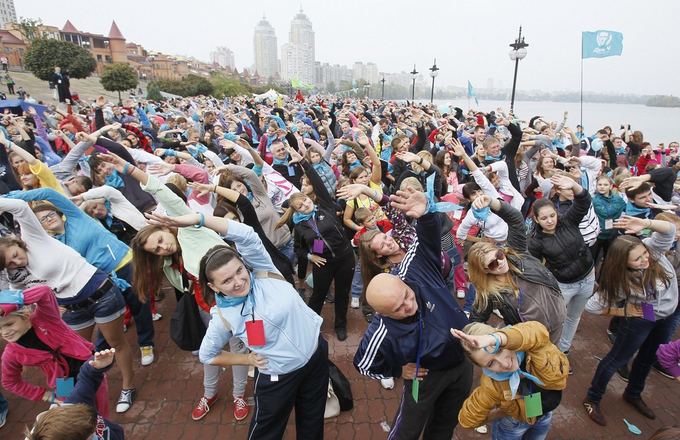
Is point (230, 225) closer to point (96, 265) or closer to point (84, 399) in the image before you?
point (84, 399)

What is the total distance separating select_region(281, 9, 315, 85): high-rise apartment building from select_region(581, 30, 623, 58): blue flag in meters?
161

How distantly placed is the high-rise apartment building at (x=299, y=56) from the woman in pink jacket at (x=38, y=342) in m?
169

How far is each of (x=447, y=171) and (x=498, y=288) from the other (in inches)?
163

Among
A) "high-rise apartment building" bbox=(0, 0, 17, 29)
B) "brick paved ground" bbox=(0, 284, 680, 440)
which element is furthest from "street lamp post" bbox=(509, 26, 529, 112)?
"high-rise apartment building" bbox=(0, 0, 17, 29)

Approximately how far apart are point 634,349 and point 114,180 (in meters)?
6.16

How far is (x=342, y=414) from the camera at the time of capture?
3.36m

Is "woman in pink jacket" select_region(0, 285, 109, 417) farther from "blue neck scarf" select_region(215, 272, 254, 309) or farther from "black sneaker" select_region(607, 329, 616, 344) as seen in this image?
"black sneaker" select_region(607, 329, 616, 344)

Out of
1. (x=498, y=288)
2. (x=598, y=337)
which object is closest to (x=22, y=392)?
(x=498, y=288)

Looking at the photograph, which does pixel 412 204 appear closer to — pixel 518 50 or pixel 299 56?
pixel 518 50

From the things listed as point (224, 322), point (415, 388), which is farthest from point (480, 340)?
point (224, 322)

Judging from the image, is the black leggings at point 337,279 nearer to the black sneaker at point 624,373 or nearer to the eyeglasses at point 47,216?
the eyeglasses at point 47,216

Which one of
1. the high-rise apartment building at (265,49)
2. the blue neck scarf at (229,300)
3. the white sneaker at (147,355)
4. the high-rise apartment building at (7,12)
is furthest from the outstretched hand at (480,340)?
the high-rise apartment building at (265,49)

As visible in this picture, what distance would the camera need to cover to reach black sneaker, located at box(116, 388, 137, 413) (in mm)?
3445

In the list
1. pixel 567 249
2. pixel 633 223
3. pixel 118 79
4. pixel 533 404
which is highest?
pixel 118 79
